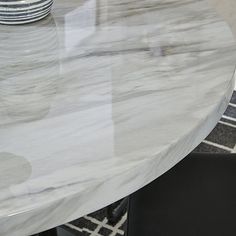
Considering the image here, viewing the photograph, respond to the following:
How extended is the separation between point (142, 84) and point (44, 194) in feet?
0.89

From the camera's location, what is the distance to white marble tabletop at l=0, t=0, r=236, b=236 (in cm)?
54

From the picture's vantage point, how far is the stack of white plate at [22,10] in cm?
85

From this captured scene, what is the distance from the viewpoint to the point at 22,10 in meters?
0.87

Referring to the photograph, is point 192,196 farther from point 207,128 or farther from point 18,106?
point 18,106

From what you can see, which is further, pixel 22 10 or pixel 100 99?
pixel 22 10

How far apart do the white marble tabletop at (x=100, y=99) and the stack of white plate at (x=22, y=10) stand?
18mm

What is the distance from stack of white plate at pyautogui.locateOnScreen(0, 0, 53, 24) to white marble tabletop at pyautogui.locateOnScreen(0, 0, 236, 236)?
0.06ft

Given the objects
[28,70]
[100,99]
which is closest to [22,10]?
[28,70]

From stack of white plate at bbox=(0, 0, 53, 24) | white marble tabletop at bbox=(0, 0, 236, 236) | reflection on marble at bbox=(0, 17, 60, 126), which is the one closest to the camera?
white marble tabletop at bbox=(0, 0, 236, 236)

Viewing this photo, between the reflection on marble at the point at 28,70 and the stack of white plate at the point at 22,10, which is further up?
the stack of white plate at the point at 22,10

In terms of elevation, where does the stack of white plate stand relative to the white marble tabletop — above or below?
above

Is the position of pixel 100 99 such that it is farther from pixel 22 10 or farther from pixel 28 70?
pixel 22 10

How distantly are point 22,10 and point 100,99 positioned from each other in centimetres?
30

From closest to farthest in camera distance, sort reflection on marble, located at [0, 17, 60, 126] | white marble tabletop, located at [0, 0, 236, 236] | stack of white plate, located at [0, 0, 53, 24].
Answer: white marble tabletop, located at [0, 0, 236, 236] → reflection on marble, located at [0, 17, 60, 126] → stack of white plate, located at [0, 0, 53, 24]
